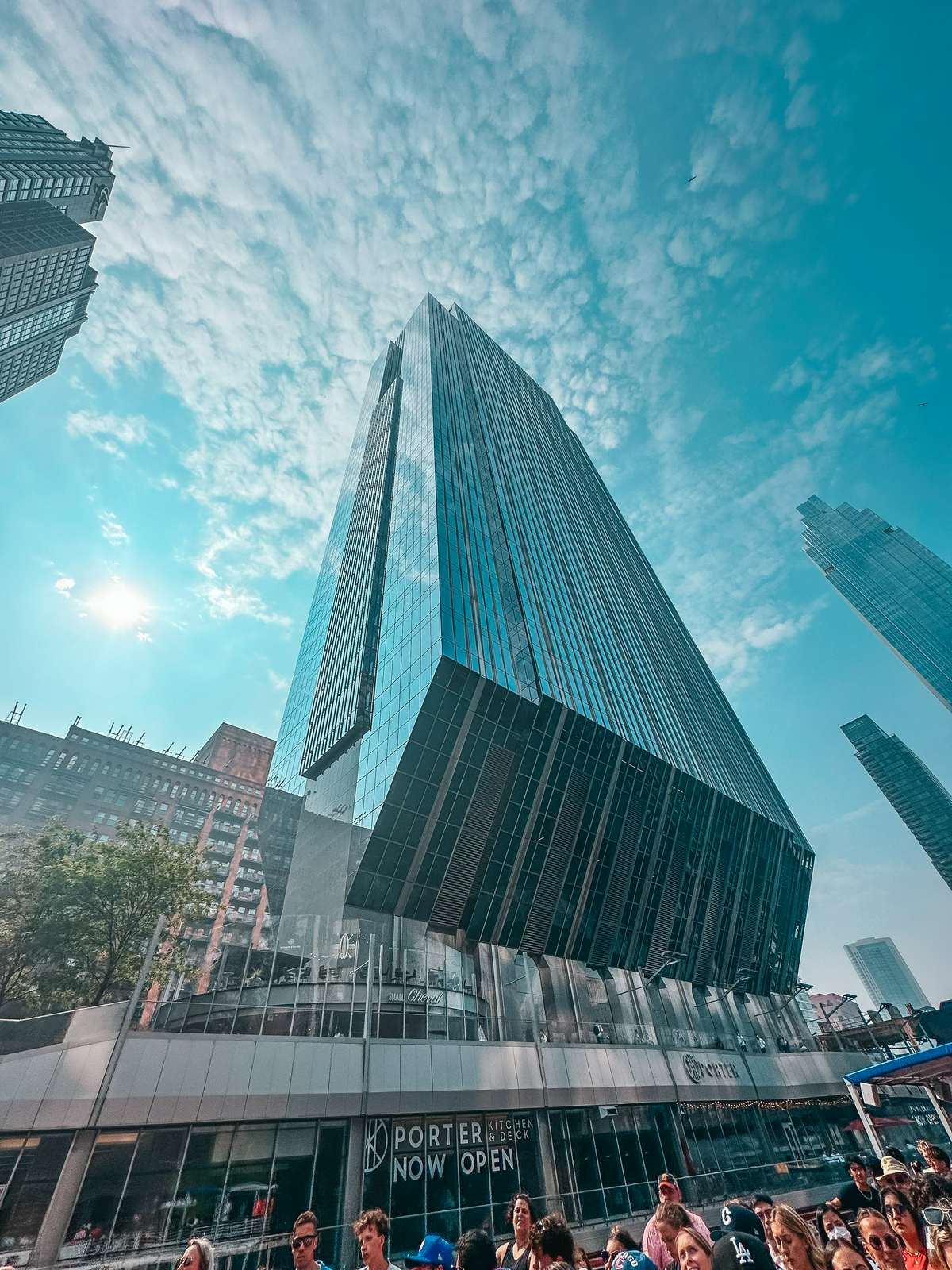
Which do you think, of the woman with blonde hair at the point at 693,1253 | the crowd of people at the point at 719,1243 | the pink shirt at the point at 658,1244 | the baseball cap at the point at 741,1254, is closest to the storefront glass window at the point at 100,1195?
the crowd of people at the point at 719,1243

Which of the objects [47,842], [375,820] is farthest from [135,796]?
[375,820]

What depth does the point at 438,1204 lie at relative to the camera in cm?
1955

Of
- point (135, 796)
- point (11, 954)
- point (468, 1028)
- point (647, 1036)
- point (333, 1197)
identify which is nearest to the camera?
point (333, 1197)

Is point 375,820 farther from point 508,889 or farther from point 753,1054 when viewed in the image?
point 753,1054

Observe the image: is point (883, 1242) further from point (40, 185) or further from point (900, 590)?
point (900, 590)

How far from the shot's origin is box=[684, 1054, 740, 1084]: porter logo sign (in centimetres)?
A: 3291

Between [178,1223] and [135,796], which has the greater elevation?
[135,796]

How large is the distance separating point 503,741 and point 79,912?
81.1ft

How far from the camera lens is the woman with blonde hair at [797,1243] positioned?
4.79 metres

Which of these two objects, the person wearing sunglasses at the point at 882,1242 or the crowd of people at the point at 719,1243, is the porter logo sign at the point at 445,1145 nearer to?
the crowd of people at the point at 719,1243

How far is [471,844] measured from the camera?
117 feet

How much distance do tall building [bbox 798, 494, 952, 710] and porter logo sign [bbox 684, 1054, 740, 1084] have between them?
514 ft

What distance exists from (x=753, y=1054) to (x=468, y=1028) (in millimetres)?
28964

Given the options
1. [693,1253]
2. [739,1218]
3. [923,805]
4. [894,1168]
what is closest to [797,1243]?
[693,1253]
